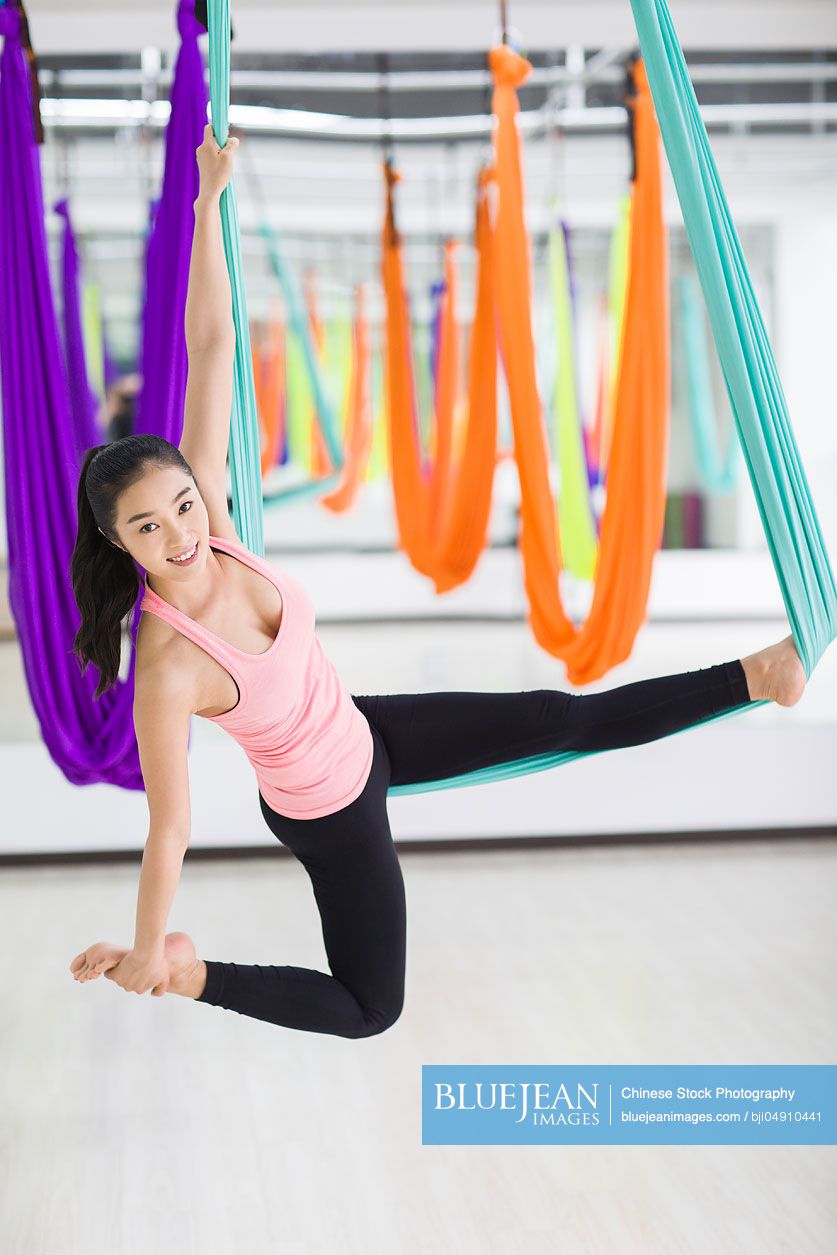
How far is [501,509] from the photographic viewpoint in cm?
667

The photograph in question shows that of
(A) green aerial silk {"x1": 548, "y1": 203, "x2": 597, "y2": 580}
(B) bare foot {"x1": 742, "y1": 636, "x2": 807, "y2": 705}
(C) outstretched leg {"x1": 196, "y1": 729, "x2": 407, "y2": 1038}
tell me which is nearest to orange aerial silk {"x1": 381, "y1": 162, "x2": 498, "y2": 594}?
(A) green aerial silk {"x1": 548, "y1": 203, "x2": 597, "y2": 580}

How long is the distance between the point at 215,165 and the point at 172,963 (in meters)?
0.97

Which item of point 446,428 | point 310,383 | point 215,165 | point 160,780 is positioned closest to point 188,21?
point 215,165

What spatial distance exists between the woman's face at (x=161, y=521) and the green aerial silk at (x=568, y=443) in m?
2.12

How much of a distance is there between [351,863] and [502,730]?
26 centimetres

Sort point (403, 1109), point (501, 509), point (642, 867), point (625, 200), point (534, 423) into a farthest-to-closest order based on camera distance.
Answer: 1. point (501, 509)
2. point (625, 200)
3. point (642, 867)
4. point (534, 423)
5. point (403, 1109)

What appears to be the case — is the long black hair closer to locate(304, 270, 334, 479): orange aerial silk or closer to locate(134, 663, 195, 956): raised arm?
locate(134, 663, 195, 956): raised arm

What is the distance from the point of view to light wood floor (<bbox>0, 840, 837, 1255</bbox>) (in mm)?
1823

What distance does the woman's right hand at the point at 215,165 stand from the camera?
163cm

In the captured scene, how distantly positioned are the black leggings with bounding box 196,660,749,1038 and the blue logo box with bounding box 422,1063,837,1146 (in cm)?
23

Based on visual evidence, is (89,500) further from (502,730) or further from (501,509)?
(501,509)

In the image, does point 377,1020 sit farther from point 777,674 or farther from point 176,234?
point 176,234

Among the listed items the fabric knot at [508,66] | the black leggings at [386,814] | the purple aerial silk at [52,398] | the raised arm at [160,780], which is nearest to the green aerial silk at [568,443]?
the fabric knot at [508,66]

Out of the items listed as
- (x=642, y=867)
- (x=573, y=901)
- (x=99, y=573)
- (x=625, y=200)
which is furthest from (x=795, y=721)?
(x=99, y=573)
